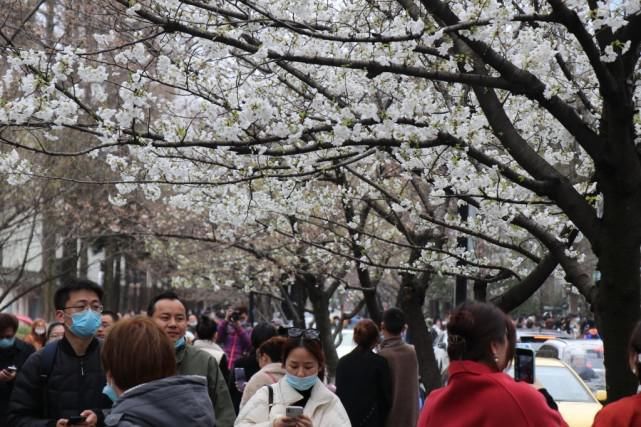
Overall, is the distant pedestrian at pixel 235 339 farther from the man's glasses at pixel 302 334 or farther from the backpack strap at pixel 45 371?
the backpack strap at pixel 45 371

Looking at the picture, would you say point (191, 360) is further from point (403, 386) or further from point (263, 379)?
point (403, 386)

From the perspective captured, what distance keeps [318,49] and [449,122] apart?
50.2 inches

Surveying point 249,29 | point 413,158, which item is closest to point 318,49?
point 249,29

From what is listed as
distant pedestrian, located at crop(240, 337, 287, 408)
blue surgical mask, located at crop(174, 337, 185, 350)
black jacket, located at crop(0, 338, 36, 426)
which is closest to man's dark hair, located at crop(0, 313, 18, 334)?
black jacket, located at crop(0, 338, 36, 426)

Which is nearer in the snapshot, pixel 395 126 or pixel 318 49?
pixel 395 126

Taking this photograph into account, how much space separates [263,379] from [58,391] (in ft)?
6.90

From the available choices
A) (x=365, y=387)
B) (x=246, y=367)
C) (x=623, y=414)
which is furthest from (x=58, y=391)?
(x=246, y=367)

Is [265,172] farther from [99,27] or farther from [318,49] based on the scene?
[99,27]

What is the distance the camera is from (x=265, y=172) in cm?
912

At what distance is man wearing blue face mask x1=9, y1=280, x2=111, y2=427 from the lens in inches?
246

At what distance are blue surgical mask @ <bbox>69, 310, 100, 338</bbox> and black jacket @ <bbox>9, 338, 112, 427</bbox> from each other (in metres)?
0.15

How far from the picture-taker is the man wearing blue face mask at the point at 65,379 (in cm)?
624

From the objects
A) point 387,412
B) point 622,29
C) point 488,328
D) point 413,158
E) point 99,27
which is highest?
point 99,27

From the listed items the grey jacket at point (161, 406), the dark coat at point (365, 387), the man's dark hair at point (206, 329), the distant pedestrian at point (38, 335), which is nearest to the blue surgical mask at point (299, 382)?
the grey jacket at point (161, 406)
